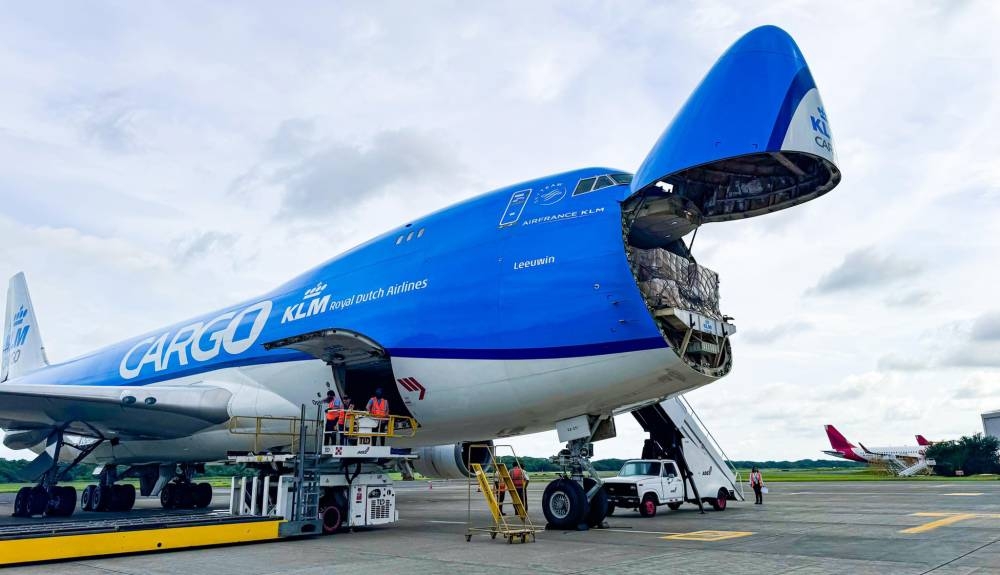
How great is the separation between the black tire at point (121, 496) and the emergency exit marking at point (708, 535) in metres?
18.2

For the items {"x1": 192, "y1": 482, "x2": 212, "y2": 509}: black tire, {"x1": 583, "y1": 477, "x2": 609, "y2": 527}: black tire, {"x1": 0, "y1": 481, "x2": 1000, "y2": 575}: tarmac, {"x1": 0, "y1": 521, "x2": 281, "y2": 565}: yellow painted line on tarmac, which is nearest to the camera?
{"x1": 0, "y1": 481, "x2": 1000, "y2": 575}: tarmac

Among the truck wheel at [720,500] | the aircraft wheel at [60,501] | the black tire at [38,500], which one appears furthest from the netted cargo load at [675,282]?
the black tire at [38,500]

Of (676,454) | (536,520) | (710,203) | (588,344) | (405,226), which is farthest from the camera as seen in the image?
(676,454)

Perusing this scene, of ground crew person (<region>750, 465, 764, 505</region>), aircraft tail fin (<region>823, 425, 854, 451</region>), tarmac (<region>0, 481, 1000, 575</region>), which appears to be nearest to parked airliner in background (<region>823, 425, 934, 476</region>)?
aircraft tail fin (<region>823, 425, 854, 451</region>)

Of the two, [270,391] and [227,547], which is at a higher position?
[270,391]

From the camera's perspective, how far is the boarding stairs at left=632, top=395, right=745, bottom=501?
61.2 feet

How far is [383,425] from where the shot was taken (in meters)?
12.8

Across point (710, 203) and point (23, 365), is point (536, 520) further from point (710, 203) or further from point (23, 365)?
point (23, 365)

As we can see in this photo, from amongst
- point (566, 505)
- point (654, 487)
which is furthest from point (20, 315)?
point (566, 505)

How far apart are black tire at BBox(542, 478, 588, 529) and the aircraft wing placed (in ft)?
26.2

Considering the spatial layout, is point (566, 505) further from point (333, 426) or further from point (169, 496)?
point (169, 496)

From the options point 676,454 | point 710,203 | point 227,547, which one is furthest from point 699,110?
point 676,454

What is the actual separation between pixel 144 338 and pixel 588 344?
16226 millimetres

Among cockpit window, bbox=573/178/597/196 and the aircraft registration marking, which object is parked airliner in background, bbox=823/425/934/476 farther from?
cockpit window, bbox=573/178/597/196
